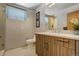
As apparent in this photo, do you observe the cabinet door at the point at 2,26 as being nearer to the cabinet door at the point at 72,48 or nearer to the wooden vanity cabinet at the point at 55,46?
the wooden vanity cabinet at the point at 55,46

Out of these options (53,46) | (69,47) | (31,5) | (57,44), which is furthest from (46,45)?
(31,5)

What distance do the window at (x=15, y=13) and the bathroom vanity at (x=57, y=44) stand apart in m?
0.49

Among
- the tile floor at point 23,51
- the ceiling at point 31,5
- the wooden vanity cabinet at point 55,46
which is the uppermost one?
the ceiling at point 31,5

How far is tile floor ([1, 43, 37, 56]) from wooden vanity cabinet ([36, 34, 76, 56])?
121 mm

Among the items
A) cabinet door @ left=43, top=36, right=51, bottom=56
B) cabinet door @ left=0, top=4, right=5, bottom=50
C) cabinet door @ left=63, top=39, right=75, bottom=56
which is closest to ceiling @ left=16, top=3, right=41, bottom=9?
cabinet door @ left=0, top=4, right=5, bottom=50

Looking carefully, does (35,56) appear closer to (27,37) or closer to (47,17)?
(27,37)

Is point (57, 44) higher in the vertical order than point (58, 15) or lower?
lower

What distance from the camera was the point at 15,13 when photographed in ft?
7.19

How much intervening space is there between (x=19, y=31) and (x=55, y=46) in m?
0.77

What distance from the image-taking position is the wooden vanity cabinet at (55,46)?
5.37 feet

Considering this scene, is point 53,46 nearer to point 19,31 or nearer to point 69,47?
point 69,47

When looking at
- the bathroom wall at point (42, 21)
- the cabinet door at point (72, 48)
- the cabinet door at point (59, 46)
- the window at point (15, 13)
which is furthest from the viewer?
the bathroom wall at point (42, 21)

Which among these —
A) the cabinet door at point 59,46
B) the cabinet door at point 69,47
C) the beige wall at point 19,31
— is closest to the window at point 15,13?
the beige wall at point 19,31

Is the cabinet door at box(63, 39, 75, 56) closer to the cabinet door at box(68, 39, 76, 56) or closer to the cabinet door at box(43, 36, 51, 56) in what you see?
the cabinet door at box(68, 39, 76, 56)
